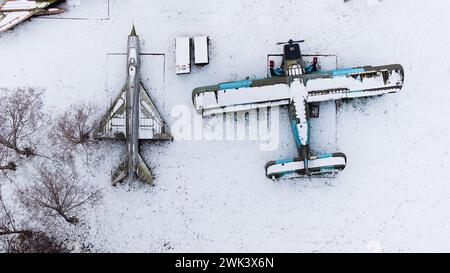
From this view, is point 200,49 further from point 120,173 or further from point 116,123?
point 120,173

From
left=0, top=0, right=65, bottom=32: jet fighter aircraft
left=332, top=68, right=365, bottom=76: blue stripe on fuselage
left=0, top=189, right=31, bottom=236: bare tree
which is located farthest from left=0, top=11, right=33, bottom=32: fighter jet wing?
left=332, top=68, right=365, bottom=76: blue stripe on fuselage

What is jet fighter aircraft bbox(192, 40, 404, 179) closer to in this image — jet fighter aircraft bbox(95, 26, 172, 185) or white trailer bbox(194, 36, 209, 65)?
white trailer bbox(194, 36, 209, 65)

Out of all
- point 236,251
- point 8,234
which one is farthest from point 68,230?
point 236,251

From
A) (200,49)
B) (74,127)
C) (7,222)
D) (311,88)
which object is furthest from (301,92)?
(7,222)

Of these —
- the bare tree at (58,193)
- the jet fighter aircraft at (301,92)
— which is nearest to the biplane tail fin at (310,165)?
the jet fighter aircraft at (301,92)

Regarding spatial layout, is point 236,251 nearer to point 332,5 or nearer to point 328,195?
point 328,195

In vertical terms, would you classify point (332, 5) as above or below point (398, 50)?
above

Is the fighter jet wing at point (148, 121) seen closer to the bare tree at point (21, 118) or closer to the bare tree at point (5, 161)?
the bare tree at point (21, 118)
